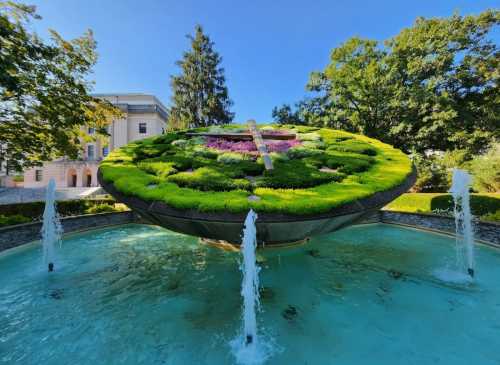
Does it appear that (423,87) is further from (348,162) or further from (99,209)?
(99,209)

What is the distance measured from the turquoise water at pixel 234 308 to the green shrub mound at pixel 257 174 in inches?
77.7

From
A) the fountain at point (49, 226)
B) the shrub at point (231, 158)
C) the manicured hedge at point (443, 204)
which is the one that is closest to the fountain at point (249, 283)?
the shrub at point (231, 158)

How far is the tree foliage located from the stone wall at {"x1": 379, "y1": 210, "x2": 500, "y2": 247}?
33.1 ft

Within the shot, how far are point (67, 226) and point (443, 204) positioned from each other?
62.7 ft

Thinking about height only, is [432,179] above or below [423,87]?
below

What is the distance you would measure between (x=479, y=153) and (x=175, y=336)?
24.2 metres

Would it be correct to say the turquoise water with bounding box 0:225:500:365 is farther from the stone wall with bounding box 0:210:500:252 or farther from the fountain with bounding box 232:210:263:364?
the stone wall with bounding box 0:210:500:252

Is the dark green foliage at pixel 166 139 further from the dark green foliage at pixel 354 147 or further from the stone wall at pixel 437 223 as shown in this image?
the stone wall at pixel 437 223

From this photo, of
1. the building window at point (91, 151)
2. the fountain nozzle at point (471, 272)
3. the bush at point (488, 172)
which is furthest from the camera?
the building window at point (91, 151)

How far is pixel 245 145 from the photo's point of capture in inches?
288

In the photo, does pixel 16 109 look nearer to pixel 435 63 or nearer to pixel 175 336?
pixel 175 336

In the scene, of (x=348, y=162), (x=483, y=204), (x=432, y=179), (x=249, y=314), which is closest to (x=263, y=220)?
(x=249, y=314)

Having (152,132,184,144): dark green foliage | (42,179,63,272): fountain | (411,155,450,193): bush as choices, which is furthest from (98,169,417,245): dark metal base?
(411,155,450,193): bush

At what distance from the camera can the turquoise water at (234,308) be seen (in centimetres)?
320
